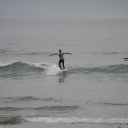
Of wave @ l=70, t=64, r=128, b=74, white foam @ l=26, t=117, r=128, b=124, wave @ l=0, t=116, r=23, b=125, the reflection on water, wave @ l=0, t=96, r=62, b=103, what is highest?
wave @ l=70, t=64, r=128, b=74

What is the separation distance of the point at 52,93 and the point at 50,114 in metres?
3.38

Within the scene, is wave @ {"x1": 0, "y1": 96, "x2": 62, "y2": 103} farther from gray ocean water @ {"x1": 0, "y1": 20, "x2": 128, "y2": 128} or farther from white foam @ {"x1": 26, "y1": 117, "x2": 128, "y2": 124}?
white foam @ {"x1": 26, "y1": 117, "x2": 128, "y2": 124}

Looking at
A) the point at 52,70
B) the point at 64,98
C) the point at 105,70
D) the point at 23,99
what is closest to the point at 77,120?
the point at 64,98

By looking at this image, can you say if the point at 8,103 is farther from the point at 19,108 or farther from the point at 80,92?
the point at 80,92

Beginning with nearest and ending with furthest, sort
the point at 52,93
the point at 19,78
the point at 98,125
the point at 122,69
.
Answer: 1. the point at 98,125
2. the point at 52,93
3. the point at 19,78
4. the point at 122,69

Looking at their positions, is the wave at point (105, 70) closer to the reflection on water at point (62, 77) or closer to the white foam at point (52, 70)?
the white foam at point (52, 70)

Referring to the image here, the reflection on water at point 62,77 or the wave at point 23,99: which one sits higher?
the reflection on water at point 62,77

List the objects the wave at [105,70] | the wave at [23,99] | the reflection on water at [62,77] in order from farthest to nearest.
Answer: the wave at [105,70]
the reflection on water at [62,77]
the wave at [23,99]

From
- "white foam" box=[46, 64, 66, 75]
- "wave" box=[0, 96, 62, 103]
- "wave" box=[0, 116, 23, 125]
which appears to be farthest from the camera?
"white foam" box=[46, 64, 66, 75]

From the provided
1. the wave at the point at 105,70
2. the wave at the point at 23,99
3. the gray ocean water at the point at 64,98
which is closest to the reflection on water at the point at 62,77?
the gray ocean water at the point at 64,98

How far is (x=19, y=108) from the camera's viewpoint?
14188mm

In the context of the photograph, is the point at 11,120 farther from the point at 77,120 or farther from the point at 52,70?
the point at 52,70

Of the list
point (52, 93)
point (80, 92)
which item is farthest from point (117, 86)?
point (52, 93)

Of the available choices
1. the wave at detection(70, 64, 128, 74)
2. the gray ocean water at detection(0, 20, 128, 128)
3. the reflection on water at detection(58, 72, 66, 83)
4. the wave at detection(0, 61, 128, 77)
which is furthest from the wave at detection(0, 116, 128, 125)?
the wave at detection(70, 64, 128, 74)
